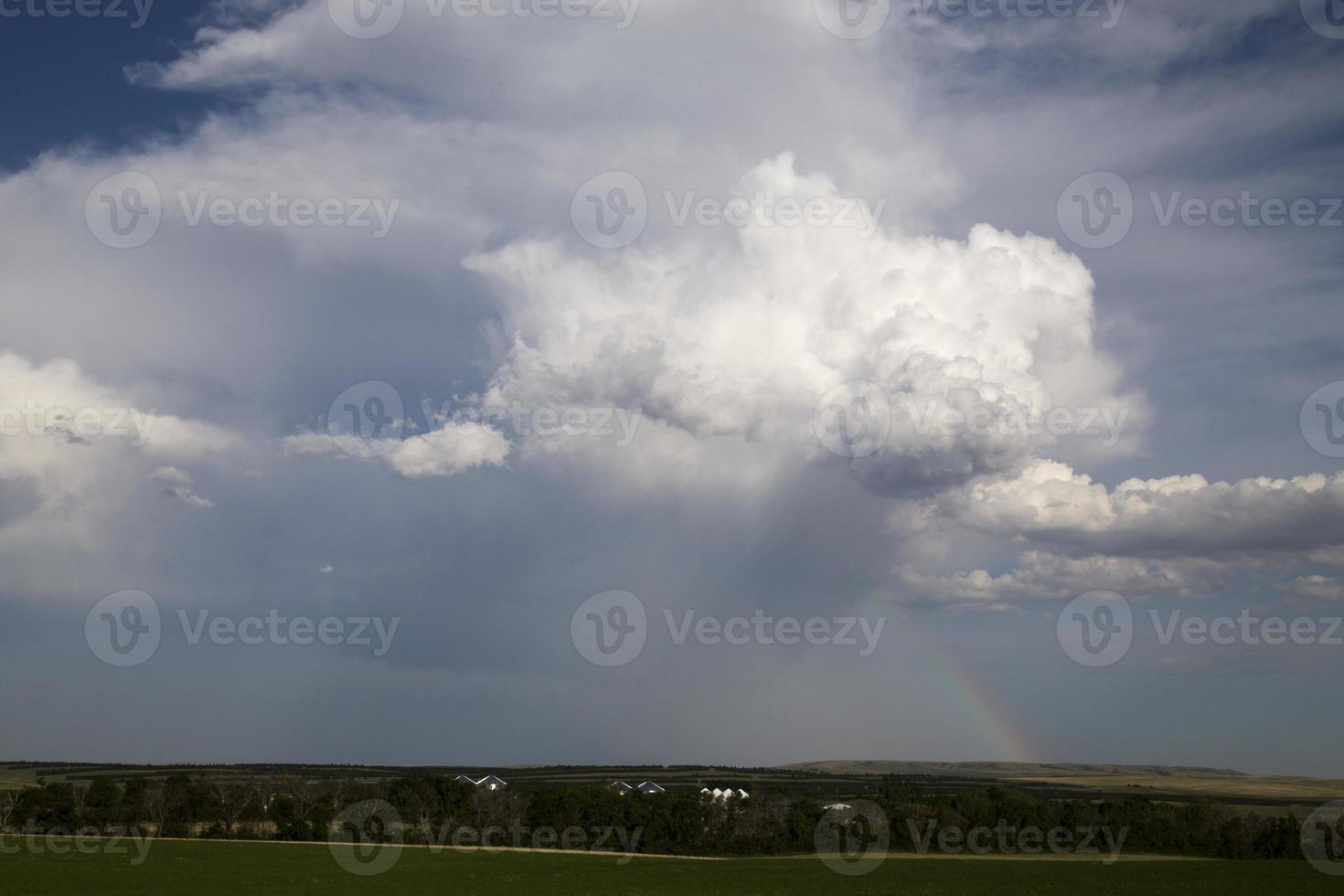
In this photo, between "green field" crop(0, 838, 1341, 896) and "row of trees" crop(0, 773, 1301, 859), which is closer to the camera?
"green field" crop(0, 838, 1341, 896)

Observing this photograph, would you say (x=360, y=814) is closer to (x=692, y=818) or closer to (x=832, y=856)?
(x=692, y=818)

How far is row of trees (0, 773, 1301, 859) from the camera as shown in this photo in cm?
12169

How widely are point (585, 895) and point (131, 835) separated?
8038 centimetres

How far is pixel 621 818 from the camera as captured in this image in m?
130

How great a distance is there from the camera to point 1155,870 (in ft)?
301

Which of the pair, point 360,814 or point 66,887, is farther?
point 360,814

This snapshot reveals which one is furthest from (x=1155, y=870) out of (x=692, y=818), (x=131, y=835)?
(x=131, y=835)

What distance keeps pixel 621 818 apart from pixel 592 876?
5089cm

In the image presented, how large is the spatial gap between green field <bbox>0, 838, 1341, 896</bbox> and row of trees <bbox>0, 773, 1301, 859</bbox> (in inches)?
641

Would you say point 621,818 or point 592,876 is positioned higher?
point 621,818

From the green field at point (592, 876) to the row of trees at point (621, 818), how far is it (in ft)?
53.4

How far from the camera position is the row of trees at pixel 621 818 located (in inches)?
4791

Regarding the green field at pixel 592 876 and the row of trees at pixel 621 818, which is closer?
the green field at pixel 592 876

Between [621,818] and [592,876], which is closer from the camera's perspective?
[592,876]
